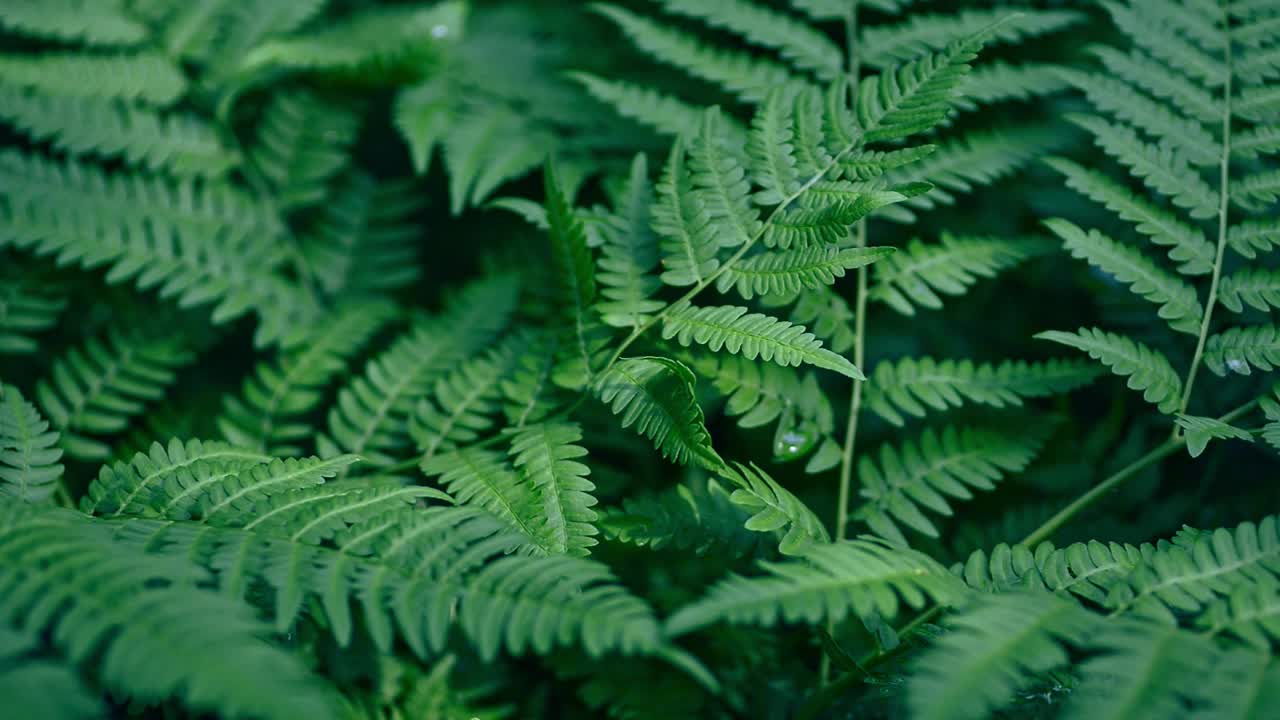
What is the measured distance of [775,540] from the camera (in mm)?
1819

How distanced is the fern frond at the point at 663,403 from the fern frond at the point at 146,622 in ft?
2.37

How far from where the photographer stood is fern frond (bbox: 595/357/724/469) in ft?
5.04

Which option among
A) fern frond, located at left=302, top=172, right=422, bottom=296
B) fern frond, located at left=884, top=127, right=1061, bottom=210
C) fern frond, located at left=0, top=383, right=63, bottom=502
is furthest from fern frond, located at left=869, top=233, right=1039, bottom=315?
fern frond, located at left=0, top=383, right=63, bottom=502

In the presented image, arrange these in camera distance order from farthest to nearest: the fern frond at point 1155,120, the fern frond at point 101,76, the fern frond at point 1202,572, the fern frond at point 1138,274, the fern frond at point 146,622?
the fern frond at point 101,76, the fern frond at point 1155,120, the fern frond at point 1138,274, the fern frond at point 1202,572, the fern frond at point 146,622

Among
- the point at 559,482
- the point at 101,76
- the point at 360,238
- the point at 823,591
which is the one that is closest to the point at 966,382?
the point at 823,591

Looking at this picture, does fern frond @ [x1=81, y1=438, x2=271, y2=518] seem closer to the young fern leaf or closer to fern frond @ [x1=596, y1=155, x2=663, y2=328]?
the young fern leaf

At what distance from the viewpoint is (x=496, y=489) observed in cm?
169

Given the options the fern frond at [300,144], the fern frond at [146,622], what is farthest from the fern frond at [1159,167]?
the fern frond at [300,144]

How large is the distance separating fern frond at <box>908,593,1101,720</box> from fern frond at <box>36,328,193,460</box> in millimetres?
1910

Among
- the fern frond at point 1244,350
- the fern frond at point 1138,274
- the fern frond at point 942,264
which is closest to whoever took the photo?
the fern frond at point 1244,350

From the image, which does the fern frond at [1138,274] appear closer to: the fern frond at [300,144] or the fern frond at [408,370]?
the fern frond at [408,370]

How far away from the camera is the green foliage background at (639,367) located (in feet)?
4.18

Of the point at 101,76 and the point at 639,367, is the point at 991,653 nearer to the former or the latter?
the point at 639,367

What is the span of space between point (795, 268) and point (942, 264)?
1.83 ft
